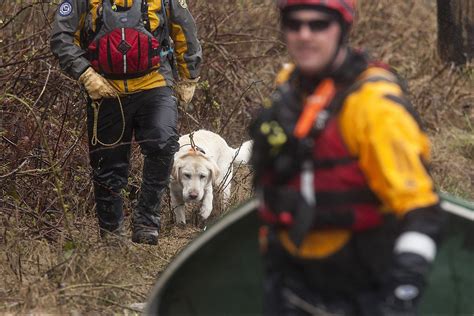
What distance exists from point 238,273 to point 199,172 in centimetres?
415

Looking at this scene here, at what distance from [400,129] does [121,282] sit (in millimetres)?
3488

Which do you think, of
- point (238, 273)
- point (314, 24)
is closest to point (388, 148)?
point (314, 24)

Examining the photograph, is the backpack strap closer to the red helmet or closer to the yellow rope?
the yellow rope

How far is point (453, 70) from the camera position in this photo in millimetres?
12781

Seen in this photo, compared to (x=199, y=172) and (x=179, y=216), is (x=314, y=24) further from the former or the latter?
(x=199, y=172)

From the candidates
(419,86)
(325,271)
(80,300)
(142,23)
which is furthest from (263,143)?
(419,86)

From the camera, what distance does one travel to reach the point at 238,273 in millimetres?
4711

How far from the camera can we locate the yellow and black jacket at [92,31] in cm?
696

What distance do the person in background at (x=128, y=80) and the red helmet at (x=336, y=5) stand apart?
352 centimetres

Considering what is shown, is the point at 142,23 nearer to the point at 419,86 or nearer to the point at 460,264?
the point at 460,264

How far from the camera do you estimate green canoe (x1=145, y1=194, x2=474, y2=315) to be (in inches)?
173

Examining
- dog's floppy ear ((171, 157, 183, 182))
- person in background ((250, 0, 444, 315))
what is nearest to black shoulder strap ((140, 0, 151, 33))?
dog's floppy ear ((171, 157, 183, 182))

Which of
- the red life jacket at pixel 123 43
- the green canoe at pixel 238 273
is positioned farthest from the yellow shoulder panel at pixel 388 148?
the red life jacket at pixel 123 43

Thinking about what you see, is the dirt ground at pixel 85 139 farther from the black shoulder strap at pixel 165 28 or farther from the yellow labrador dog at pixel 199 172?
the black shoulder strap at pixel 165 28
